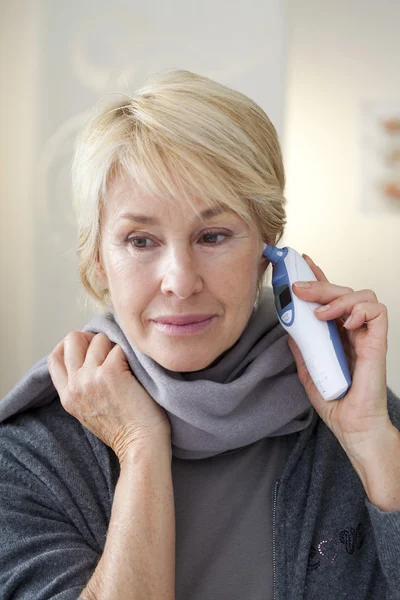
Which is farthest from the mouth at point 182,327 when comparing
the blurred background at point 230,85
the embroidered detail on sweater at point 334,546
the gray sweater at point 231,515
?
the blurred background at point 230,85

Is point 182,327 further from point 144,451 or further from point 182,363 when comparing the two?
point 144,451

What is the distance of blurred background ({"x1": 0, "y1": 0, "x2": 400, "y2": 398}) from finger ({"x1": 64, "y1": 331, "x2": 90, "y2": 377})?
58 cm

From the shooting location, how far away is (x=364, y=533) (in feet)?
3.85

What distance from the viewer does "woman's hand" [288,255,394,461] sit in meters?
1.11

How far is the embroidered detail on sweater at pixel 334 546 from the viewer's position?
1.13 metres

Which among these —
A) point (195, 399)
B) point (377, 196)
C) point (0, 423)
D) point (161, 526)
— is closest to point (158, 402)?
point (195, 399)

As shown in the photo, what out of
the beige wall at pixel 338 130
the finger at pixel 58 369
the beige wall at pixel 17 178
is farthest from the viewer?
the beige wall at pixel 338 130

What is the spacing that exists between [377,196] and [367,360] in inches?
35.1

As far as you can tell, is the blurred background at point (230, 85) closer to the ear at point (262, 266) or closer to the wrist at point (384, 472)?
the ear at point (262, 266)

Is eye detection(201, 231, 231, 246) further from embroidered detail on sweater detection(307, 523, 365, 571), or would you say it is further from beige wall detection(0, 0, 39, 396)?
beige wall detection(0, 0, 39, 396)

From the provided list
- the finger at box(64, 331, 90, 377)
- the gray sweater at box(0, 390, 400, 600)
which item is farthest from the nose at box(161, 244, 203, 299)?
the gray sweater at box(0, 390, 400, 600)

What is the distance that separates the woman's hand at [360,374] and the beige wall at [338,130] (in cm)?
74

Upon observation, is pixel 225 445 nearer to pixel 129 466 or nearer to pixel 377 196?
pixel 129 466

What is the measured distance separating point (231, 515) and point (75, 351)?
1.30 ft
